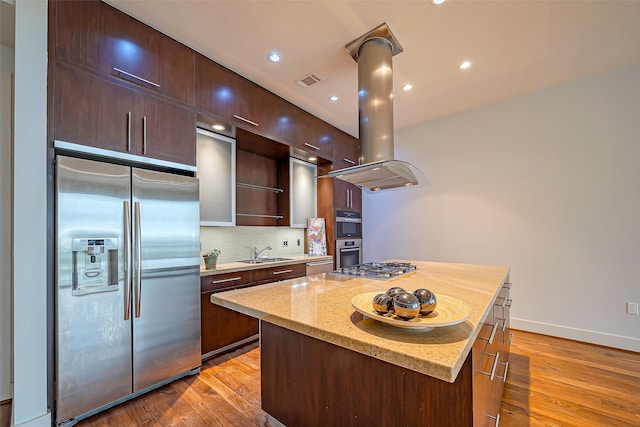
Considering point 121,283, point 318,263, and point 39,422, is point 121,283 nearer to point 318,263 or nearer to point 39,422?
point 39,422

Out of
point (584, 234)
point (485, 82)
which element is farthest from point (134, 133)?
point (584, 234)

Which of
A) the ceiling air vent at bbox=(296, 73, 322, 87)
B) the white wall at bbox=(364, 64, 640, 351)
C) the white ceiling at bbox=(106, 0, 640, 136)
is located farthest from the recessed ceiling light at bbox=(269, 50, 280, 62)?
the white wall at bbox=(364, 64, 640, 351)

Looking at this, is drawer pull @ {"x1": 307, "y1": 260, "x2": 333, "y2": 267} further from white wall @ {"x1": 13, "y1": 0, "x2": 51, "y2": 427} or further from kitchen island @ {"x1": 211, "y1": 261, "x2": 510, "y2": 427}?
white wall @ {"x1": 13, "y1": 0, "x2": 51, "y2": 427}

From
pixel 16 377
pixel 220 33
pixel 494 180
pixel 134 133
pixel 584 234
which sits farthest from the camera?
pixel 494 180

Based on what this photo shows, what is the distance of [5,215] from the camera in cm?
181

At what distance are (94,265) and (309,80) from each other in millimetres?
2463

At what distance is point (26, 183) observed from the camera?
1544 mm

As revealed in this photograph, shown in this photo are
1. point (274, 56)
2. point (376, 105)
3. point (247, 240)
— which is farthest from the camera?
point (247, 240)

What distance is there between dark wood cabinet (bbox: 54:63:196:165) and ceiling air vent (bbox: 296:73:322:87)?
118 cm

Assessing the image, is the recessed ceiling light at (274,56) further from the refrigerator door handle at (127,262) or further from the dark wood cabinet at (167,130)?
the refrigerator door handle at (127,262)

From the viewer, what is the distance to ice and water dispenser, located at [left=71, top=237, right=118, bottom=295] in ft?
5.47

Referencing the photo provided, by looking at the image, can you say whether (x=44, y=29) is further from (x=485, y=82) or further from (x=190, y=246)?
(x=485, y=82)

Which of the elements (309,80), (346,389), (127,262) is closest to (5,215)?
(127,262)

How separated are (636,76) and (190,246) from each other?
461 centimetres
